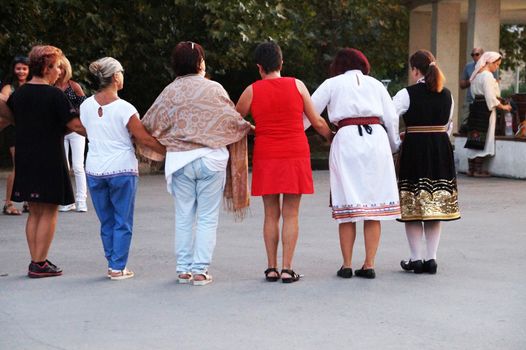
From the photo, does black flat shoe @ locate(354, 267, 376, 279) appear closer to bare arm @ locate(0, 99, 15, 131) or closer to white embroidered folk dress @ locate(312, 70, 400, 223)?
white embroidered folk dress @ locate(312, 70, 400, 223)

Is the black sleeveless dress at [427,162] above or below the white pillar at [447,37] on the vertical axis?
below

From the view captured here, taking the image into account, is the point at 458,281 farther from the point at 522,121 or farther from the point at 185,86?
the point at 522,121

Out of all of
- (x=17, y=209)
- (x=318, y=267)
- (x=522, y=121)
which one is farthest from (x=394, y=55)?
(x=318, y=267)

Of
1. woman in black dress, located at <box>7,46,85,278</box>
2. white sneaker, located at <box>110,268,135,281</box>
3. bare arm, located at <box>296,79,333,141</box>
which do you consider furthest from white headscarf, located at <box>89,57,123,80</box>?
white sneaker, located at <box>110,268,135,281</box>

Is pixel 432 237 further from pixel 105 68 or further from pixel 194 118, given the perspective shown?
pixel 105 68

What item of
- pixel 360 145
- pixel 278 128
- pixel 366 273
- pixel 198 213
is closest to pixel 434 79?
pixel 360 145

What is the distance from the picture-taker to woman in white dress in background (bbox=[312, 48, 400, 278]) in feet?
27.2

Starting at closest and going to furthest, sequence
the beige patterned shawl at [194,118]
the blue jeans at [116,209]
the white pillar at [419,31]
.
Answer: the beige patterned shawl at [194,118] < the blue jeans at [116,209] < the white pillar at [419,31]

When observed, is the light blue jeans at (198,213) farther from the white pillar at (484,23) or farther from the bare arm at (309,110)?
the white pillar at (484,23)

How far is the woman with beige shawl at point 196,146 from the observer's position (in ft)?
26.4

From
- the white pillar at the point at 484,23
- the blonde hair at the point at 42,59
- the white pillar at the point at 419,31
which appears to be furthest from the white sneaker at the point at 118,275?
the white pillar at the point at 419,31

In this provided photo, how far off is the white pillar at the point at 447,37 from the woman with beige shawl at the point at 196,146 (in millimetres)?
15153

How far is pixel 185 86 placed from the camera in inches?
317

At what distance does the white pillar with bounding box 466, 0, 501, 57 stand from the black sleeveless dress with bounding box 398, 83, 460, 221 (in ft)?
40.2
